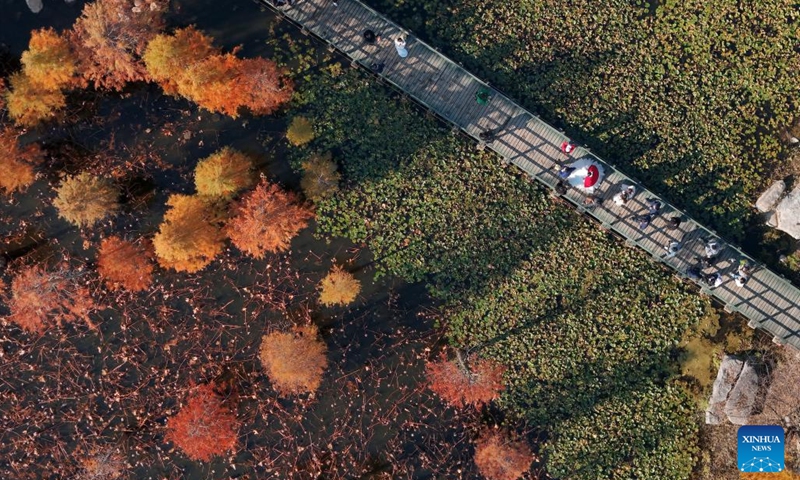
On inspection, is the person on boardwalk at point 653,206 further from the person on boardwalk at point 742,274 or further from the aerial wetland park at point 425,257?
the person on boardwalk at point 742,274

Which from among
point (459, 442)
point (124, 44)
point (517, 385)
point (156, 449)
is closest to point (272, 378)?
point (156, 449)

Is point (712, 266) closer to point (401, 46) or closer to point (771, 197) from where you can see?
point (771, 197)

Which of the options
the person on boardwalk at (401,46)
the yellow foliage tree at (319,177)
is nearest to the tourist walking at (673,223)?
the person on boardwalk at (401,46)

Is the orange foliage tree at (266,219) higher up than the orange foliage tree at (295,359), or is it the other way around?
the orange foliage tree at (266,219)

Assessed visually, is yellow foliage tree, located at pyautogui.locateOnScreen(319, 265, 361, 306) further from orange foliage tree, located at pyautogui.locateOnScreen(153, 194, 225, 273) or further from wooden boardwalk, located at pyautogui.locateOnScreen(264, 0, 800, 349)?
wooden boardwalk, located at pyautogui.locateOnScreen(264, 0, 800, 349)

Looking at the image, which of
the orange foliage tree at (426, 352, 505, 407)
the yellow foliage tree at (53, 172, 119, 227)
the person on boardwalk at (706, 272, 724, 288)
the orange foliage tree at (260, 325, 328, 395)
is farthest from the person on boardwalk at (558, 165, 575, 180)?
the yellow foliage tree at (53, 172, 119, 227)

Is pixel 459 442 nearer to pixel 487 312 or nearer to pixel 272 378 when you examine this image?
pixel 487 312
